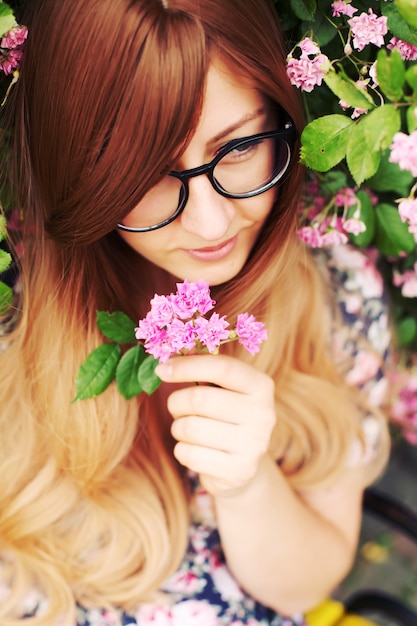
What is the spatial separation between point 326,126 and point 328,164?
0.17 ft

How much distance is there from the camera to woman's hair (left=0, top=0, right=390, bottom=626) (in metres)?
1.03

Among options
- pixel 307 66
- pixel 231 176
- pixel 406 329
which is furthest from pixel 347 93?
pixel 406 329

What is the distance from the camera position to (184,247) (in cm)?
128

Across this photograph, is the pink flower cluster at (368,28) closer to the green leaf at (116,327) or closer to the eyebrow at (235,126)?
the eyebrow at (235,126)

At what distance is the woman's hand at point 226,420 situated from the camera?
4.30 feet

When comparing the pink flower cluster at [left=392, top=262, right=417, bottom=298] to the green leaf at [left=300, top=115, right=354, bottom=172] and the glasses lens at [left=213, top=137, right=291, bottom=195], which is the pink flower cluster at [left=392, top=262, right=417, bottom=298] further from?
the green leaf at [left=300, top=115, right=354, bottom=172]

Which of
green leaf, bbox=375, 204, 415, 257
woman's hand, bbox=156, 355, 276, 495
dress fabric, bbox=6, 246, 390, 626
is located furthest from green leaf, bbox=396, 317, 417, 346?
woman's hand, bbox=156, 355, 276, 495

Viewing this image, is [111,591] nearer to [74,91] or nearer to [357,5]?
[74,91]

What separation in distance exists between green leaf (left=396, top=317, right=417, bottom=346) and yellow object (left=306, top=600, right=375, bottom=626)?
2.62ft

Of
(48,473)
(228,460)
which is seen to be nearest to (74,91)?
(228,460)

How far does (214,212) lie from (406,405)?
1.59 metres

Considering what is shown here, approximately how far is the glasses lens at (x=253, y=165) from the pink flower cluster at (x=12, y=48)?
37 cm

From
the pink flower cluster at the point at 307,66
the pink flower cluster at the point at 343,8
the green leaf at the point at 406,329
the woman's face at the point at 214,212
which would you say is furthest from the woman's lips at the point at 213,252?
the green leaf at the point at 406,329

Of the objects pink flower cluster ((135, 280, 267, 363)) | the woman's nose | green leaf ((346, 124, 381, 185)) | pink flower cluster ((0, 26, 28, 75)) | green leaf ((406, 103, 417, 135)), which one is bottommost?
pink flower cluster ((135, 280, 267, 363))
